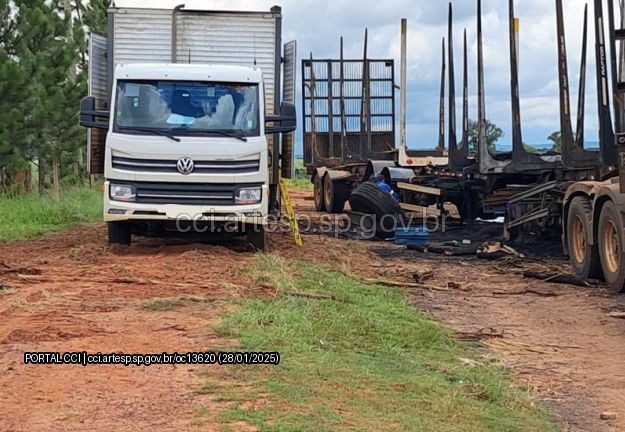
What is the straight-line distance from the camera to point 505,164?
606 inches

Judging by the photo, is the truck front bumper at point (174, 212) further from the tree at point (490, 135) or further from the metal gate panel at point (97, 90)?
the tree at point (490, 135)

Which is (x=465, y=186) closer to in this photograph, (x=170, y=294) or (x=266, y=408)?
(x=170, y=294)

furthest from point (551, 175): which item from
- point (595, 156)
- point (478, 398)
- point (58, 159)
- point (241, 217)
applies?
point (58, 159)

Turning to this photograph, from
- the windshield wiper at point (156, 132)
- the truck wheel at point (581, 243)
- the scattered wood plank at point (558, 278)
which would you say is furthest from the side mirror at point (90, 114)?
the truck wheel at point (581, 243)

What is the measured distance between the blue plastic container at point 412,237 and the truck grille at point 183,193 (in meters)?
4.82

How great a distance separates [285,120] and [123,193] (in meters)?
2.33

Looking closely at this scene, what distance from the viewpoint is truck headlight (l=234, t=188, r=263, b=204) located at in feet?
37.2

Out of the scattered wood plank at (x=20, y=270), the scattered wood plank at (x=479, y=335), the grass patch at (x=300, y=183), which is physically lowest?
the scattered wood plank at (x=479, y=335)

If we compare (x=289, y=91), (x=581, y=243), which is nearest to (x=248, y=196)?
(x=289, y=91)

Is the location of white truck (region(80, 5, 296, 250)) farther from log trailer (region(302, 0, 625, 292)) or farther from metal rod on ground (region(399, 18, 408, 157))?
metal rod on ground (region(399, 18, 408, 157))

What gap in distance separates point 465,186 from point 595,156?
5.22 meters

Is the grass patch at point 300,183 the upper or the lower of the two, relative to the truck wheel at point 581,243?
upper

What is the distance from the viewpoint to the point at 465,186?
17.0 m

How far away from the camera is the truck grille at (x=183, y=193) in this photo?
1122cm
